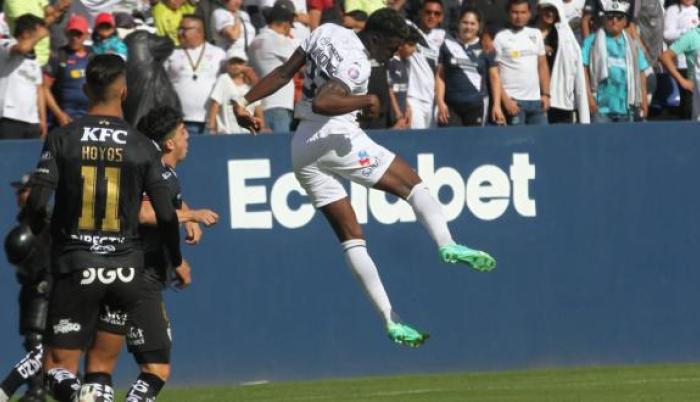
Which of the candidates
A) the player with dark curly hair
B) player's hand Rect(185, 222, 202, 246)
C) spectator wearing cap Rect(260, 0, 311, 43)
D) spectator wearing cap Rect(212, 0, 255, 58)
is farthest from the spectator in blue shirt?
the player with dark curly hair

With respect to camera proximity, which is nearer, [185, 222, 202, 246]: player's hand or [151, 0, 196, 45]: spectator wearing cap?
[185, 222, 202, 246]: player's hand

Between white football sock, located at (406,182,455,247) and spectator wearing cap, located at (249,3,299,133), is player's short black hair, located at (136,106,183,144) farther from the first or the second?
spectator wearing cap, located at (249,3,299,133)

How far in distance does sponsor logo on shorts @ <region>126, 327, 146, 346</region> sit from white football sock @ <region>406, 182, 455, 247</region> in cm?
274

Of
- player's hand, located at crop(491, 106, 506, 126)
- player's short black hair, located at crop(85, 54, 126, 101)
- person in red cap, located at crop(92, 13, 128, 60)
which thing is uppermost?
person in red cap, located at crop(92, 13, 128, 60)

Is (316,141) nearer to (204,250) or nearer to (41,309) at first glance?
(41,309)

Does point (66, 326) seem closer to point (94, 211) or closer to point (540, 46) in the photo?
point (94, 211)

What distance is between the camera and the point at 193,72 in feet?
56.2

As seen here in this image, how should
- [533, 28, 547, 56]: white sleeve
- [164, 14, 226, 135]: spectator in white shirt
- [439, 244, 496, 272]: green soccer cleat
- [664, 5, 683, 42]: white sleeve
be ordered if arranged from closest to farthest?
1. [439, 244, 496, 272]: green soccer cleat
2. [164, 14, 226, 135]: spectator in white shirt
3. [533, 28, 547, 56]: white sleeve
4. [664, 5, 683, 42]: white sleeve

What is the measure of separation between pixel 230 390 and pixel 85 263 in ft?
21.1

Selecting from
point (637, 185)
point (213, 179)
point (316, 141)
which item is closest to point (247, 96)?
point (316, 141)

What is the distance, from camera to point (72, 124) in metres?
9.31

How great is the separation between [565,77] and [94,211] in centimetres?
980

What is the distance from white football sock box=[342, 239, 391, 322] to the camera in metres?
12.2

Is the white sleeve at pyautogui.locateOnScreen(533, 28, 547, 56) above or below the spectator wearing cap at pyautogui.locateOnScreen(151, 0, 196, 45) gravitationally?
below
